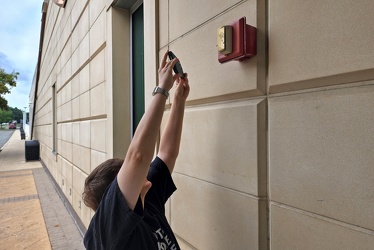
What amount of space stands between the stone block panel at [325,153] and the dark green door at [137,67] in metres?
2.49

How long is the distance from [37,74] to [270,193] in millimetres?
17701

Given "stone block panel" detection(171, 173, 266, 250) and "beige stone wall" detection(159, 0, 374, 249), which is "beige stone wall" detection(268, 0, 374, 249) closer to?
"beige stone wall" detection(159, 0, 374, 249)

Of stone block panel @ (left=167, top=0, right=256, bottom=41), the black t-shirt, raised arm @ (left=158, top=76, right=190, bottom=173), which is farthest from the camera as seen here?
raised arm @ (left=158, top=76, right=190, bottom=173)

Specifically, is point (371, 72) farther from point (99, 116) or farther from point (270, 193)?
point (99, 116)

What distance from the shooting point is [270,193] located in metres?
1.37

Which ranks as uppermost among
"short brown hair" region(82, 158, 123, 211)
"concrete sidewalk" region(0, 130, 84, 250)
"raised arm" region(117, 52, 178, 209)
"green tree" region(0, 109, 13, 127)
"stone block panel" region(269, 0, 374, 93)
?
"green tree" region(0, 109, 13, 127)

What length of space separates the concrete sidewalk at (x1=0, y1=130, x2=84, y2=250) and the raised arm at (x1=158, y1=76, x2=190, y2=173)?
351cm

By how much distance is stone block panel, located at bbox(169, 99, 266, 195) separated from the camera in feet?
4.64

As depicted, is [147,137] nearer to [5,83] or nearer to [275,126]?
[275,126]

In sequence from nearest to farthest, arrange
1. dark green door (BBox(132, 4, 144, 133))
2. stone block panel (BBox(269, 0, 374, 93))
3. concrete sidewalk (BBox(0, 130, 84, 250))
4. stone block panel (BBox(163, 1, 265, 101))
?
stone block panel (BBox(269, 0, 374, 93)) → stone block panel (BBox(163, 1, 265, 101)) → dark green door (BBox(132, 4, 144, 133)) → concrete sidewalk (BBox(0, 130, 84, 250))

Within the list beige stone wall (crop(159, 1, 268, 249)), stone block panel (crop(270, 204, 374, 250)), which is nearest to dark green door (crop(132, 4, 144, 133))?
beige stone wall (crop(159, 1, 268, 249))

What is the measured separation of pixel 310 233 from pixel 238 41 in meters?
1.00

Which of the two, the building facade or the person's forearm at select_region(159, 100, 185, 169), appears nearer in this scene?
the building facade

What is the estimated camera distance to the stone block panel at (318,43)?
0.97 m
